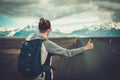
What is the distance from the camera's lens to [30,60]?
3.80 metres

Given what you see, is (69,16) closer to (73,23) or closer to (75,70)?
(73,23)

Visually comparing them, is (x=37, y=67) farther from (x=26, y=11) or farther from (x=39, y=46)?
(x=26, y=11)

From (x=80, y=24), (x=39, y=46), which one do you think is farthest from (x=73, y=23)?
(x=39, y=46)

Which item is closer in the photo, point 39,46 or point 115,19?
point 39,46

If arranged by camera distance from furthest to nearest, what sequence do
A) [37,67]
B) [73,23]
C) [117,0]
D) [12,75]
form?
[117,0]
[73,23]
[12,75]
[37,67]

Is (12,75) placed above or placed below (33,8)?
below

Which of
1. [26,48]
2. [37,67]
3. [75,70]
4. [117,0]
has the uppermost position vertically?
[117,0]

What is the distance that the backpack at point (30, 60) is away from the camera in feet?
12.5

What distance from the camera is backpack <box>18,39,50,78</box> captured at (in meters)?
3.80

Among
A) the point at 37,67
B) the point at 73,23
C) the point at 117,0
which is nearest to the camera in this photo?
the point at 37,67

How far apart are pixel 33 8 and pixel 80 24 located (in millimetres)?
1491

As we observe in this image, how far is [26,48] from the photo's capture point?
383 cm

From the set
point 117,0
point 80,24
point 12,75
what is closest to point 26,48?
point 12,75

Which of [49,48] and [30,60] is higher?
[49,48]
